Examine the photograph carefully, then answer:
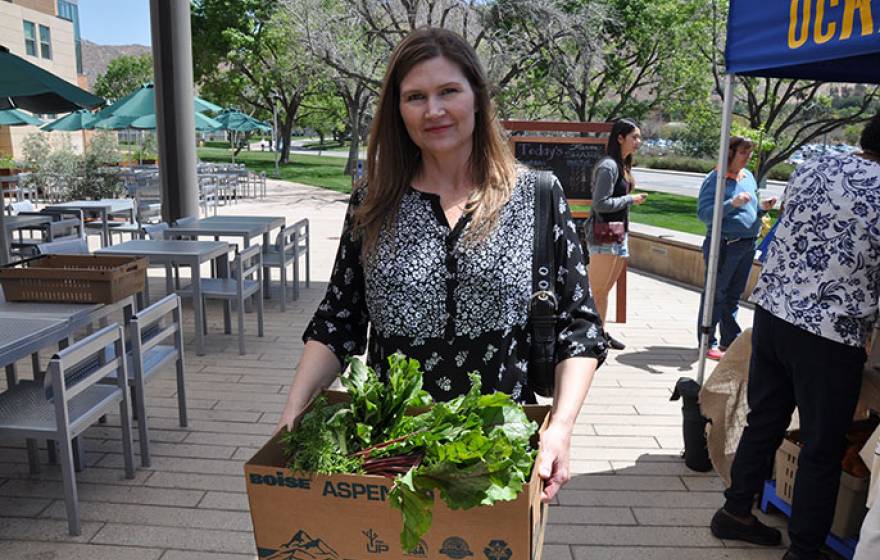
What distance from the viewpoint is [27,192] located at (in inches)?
643

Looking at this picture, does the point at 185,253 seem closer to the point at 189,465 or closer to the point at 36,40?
the point at 189,465

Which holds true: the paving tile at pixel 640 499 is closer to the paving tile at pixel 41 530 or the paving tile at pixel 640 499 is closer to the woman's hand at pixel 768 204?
the paving tile at pixel 41 530

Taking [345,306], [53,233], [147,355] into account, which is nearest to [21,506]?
[147,355]

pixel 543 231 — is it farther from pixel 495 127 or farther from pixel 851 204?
pixel 851 204

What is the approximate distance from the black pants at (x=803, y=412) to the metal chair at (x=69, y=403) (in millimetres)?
2996

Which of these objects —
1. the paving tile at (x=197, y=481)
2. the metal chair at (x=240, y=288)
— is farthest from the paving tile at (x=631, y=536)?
the metal chair at (x=240, y=288)

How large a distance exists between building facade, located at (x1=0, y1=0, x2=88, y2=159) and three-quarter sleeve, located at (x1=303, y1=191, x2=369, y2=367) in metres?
31.9

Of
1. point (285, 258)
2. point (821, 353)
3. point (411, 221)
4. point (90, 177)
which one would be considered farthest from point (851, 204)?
point (90, 177)

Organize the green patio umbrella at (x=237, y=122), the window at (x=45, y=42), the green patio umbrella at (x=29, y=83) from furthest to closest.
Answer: the window at (x=45, y=42) → the green patio umbrella at (x=237, y=122) → the green patio umbrella at (x=29, y=83)

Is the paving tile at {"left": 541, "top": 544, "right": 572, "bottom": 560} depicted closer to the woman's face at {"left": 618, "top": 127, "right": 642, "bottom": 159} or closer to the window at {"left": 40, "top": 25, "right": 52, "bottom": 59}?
the woman's face at {"left": 618, "top": 127, "right": 642, "bottom": 159}

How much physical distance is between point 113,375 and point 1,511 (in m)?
0.92

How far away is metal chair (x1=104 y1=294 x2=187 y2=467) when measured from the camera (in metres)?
3.88

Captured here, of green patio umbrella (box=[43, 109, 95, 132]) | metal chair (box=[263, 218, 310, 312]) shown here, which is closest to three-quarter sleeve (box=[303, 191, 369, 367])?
metal chair (box=[263, 218, 310, 312])

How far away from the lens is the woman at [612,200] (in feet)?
19.1
